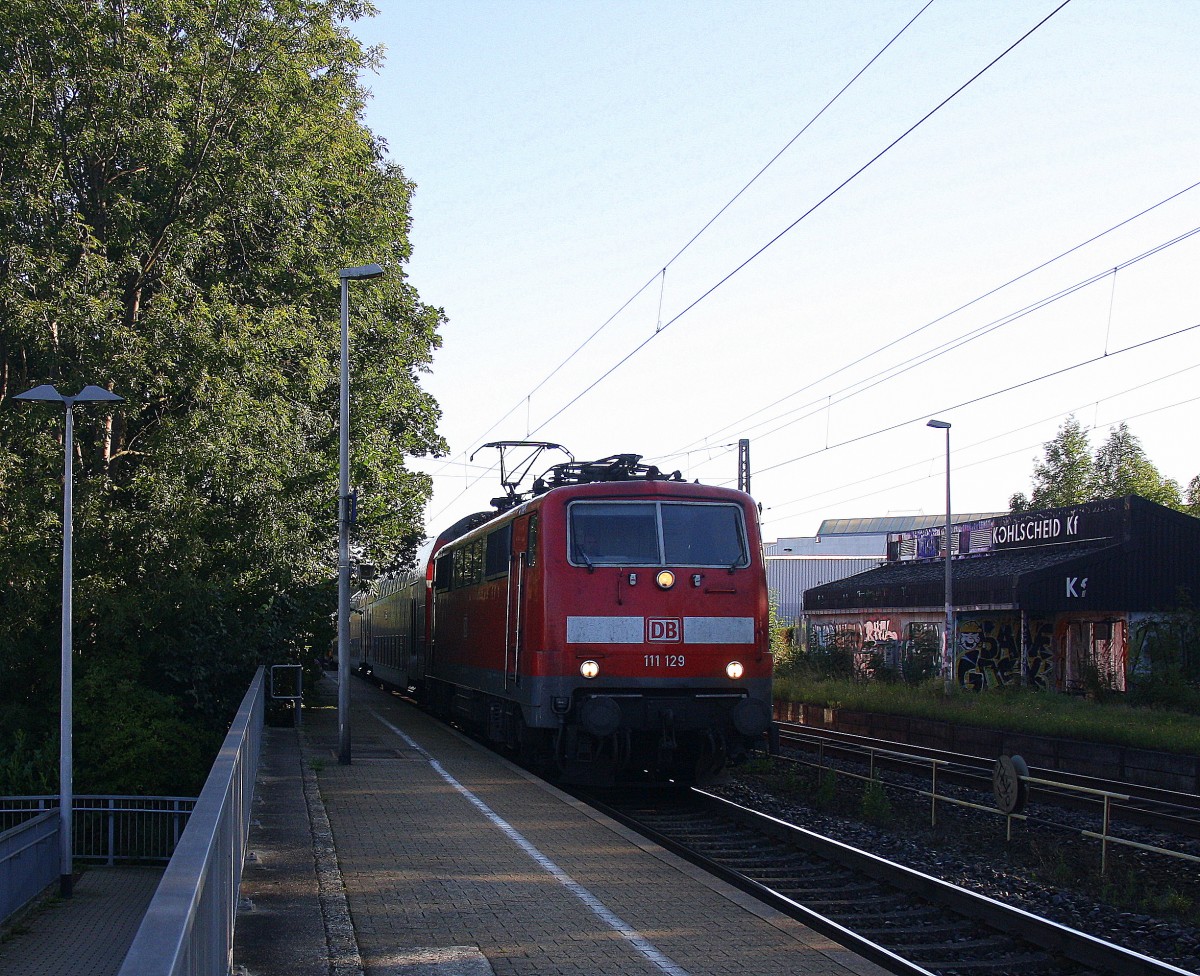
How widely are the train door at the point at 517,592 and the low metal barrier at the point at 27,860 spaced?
8.46m

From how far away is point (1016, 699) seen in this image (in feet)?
81.1

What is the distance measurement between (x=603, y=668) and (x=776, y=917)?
18.4ft

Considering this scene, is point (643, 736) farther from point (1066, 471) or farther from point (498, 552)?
point (1066, 471)

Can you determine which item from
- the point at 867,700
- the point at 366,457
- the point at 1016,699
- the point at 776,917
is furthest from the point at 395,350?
the point at 776,917

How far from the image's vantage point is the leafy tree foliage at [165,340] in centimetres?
2181

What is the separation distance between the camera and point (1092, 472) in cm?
6544

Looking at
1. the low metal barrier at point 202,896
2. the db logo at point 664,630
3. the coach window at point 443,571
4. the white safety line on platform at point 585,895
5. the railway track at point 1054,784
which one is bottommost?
the railway track at point 1054,784

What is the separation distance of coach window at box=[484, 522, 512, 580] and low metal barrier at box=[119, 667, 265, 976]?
24.5 ft

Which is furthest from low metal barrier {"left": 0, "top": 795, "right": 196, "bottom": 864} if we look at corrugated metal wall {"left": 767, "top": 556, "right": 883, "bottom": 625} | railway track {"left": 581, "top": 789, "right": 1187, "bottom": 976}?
corrugated metal wall {"left": 767, "top": 556, "right": 883, "bottom": 625}

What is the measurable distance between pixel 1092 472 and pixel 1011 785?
57.2 meters

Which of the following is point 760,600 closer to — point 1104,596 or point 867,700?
point 867,700

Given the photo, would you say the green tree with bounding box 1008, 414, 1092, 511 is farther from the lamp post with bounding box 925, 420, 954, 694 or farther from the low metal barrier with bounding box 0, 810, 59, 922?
the low metal barrier with bounding box 0, 810, 59, 922

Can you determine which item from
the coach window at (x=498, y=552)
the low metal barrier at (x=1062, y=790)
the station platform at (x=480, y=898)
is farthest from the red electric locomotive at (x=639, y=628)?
the low metal barrier at (x=1062, y=790)

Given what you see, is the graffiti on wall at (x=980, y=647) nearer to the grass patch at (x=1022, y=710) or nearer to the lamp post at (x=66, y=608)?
the grass patch at (x=1022, y=710)
